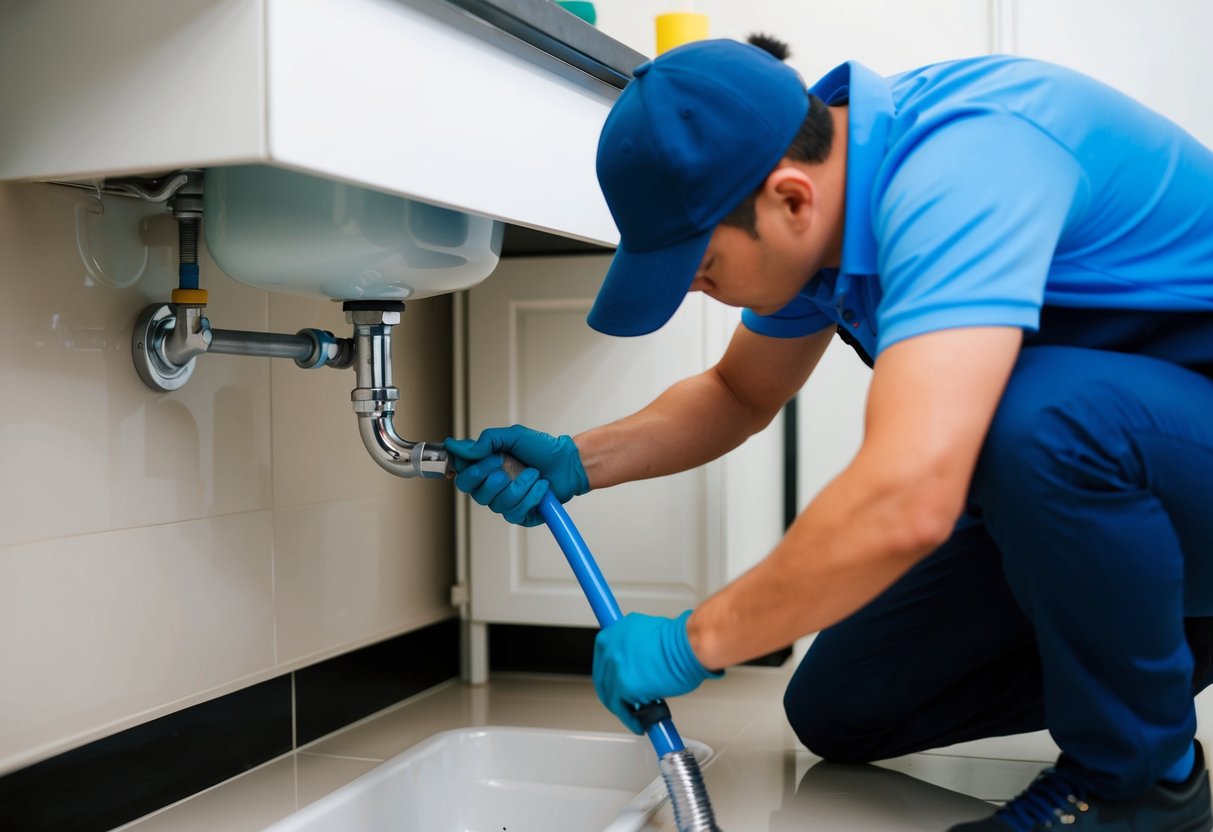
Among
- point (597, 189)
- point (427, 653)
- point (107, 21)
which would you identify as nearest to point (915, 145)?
point (597, 189)

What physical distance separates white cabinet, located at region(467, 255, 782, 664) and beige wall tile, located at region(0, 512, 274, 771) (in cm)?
40

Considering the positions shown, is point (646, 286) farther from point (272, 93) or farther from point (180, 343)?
point (180, 343)

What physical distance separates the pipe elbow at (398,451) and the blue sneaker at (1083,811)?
0.57 meters

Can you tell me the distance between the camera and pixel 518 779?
4.39ft

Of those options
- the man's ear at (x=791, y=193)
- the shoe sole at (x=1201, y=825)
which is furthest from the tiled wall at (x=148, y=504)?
the shoe sole at (x=1201, y=825)

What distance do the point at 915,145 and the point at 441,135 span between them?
363 millimetres

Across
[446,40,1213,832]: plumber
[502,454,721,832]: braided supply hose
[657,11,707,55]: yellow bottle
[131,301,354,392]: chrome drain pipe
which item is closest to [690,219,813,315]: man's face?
[446,40,1213,832]: plumber

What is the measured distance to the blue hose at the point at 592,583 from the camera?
3.02 feet

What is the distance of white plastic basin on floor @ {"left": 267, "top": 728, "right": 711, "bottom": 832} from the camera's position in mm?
1235

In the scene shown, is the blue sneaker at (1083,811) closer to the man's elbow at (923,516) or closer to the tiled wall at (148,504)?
the man's elbow at (923,516)

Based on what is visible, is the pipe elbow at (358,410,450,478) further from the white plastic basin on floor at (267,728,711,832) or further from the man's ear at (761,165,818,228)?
the man's ear at (761,165,818,228)

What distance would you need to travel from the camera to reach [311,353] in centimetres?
114

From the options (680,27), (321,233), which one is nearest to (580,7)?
(680,27)

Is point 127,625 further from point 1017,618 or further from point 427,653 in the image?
point 1017,618
